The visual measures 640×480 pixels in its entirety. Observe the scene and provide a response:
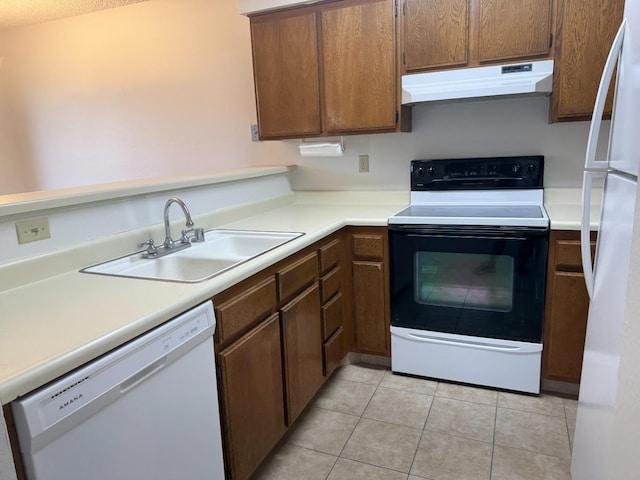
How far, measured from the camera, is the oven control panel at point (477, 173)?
2.57m

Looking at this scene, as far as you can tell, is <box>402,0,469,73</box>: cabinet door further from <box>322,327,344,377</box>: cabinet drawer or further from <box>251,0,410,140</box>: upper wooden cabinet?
<box>322,327,344,377</box>: cabinet drawer

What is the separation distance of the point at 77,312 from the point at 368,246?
1.57m

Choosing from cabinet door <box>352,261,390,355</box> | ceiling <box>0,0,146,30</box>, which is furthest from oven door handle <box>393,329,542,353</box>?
ceiling <box>0,0,146,30</box>

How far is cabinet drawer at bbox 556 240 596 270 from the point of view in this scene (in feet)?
6.89

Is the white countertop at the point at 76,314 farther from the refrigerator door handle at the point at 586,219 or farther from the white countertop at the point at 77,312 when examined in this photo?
the refrigerator door handle at the point at 586,219

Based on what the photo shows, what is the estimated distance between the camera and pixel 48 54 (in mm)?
3891

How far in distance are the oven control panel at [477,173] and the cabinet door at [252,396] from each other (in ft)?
4.73

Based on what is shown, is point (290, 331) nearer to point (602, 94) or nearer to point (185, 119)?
point (602, 94)

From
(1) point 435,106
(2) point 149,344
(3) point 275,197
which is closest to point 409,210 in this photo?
(1) point 435,106

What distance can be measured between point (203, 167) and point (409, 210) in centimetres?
168

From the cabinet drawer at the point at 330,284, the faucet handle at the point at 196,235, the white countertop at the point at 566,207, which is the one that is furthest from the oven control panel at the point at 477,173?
the faucet handle at the point at 196,235

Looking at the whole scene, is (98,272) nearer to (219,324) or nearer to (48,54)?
(219,324)

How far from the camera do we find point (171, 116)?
352 centimetres

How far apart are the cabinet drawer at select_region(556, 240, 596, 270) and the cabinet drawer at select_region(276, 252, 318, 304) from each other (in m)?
1.12
